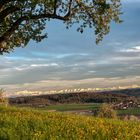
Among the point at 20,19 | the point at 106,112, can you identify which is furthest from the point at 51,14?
the point at 106,112

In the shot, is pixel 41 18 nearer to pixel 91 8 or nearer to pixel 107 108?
pixel 91 8

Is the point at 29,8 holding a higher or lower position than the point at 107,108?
higher

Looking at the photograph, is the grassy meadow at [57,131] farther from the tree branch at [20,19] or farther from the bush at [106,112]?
the bush at [106,112]

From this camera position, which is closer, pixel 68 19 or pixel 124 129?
pixel 124 129

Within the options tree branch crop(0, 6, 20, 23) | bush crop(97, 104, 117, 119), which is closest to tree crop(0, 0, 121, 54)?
tree branch crop(0, 6, 20, 23)

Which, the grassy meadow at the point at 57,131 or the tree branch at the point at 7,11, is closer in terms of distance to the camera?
the grassy meadow at the point at 57,131

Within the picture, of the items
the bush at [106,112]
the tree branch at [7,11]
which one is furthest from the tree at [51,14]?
the bush at [106,112]

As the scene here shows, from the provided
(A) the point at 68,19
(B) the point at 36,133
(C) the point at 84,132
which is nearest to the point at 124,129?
(C) the point at 84,132

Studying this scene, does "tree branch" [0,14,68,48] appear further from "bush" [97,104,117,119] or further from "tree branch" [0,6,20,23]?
"bush" [97,104,117,119]

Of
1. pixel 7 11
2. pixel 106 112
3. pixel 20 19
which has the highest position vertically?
pixel 7 11

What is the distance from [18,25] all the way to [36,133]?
20787mm

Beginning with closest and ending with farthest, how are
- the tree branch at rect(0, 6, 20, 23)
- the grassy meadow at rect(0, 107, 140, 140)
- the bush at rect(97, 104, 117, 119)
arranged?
1. the grassy meadow at rect(0, 107, 140, 140)
2. the tree branch at rect(0, 6, 20, 23)
3. the bush at rect(97, 104, 117, 119)

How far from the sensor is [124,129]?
26547mm

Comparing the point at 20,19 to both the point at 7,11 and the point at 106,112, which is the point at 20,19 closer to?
the point at 7,11
